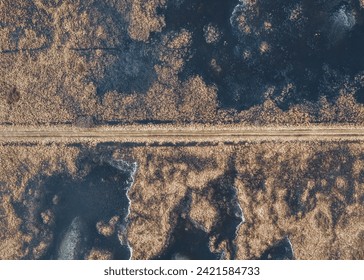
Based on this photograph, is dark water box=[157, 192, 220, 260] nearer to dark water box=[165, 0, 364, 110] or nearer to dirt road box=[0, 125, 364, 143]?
dirt road box=[0, 125, 364, 143]

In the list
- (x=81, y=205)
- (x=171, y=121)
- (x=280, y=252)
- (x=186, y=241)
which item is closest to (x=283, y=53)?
(x=171, y=121)

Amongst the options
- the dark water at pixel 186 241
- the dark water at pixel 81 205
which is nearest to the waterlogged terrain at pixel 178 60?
the dark water at pixel 81 205

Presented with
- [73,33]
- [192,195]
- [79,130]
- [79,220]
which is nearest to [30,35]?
[73,33]

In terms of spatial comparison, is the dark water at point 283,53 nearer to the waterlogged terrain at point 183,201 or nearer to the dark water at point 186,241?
the waterlogged terrain at point 183,201

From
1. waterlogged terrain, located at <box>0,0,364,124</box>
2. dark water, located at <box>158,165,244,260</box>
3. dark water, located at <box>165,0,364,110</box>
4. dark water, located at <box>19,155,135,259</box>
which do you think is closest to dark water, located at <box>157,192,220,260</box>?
dark water, located at <box>158,165,244,260</box>

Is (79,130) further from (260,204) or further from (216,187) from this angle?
(260,204)

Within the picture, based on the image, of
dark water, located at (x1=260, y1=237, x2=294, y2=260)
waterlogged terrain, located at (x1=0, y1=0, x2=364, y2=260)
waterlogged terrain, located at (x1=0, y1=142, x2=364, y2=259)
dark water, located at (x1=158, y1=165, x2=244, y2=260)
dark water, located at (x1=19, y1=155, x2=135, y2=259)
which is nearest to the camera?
waterlogged terrain, located at (x1=0, y1=142, x2=364, y2=259)
